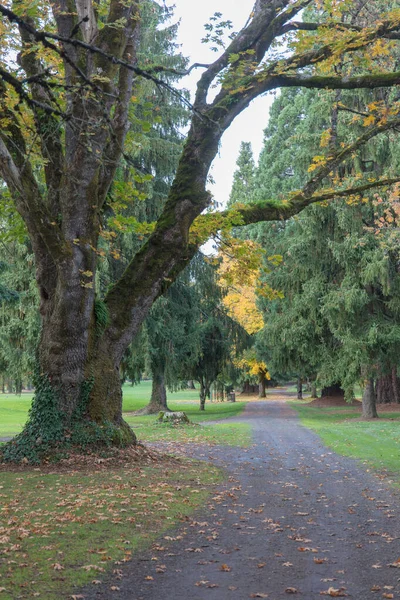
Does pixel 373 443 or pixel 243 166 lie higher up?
pixel 243 166

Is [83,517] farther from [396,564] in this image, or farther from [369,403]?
[369,403]

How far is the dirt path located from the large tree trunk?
74.9 feet

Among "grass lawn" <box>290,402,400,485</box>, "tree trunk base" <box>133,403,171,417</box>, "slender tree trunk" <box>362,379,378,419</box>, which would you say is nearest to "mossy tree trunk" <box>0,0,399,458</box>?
"grass lawn" <box>290,402,400,485</box>

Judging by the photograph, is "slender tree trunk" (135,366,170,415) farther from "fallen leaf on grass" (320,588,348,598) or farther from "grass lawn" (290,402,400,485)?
"fallen leaf on grass" (320,588,348,598)

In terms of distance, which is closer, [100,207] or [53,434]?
[53,434]

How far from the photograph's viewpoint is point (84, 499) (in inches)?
301

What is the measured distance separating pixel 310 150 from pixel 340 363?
903cm

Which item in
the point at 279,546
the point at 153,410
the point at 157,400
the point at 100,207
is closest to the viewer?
the point at 279,546

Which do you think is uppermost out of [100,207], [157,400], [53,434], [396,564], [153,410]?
[100,207]

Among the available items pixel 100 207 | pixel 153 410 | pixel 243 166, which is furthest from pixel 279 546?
pixel 243 166

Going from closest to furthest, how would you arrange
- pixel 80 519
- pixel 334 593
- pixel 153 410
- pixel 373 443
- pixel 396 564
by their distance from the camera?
pixel 334 593
pixel 396 564
pixel 80 519
pixel 373 443
pixel 153 410

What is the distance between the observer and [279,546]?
5922 mm

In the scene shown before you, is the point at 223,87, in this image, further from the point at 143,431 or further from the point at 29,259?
the point at 29,259

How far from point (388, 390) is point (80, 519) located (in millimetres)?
28296
